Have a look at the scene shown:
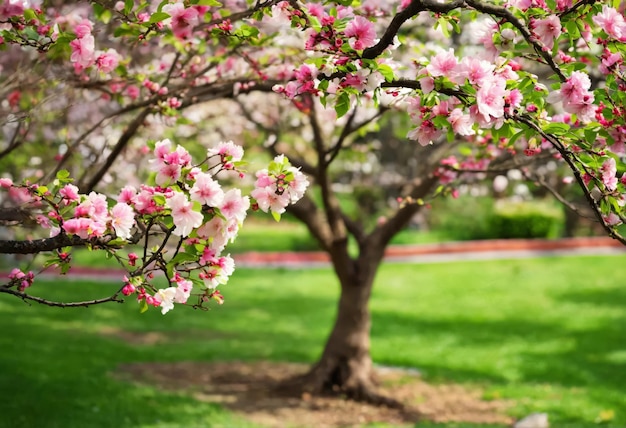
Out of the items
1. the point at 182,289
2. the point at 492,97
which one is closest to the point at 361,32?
the point at 492,97

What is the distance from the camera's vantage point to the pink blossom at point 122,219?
12.3ft

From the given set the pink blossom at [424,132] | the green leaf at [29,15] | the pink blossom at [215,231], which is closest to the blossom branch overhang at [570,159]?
the pink blossom at [424,132]

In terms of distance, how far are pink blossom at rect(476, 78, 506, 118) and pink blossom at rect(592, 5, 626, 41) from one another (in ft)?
2.81

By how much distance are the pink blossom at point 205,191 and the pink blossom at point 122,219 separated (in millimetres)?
300

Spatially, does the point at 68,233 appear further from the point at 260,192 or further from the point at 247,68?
the point at 247,68

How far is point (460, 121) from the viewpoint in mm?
4270

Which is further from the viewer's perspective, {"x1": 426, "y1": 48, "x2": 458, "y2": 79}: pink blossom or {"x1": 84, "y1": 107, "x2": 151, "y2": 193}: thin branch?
{"x1": 84, "y1": 107, "x2": 151, "y2": 193}: thin branch

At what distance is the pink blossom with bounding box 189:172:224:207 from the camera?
12.3 feet

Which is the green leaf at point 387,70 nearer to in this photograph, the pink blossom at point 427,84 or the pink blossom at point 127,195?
the pink blossom at point 427,84

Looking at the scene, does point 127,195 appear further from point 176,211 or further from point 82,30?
point 82,30

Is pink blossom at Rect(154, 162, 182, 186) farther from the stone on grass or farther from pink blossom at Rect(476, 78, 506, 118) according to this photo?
the stone on grass

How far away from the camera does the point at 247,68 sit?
25.0ft

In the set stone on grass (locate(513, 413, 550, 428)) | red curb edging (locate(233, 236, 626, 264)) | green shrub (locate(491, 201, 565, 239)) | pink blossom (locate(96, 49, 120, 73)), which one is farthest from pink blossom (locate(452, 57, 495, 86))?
green shrub (locate(491, 201, 565, 239))

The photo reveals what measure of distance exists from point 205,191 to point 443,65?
1.33 metres
